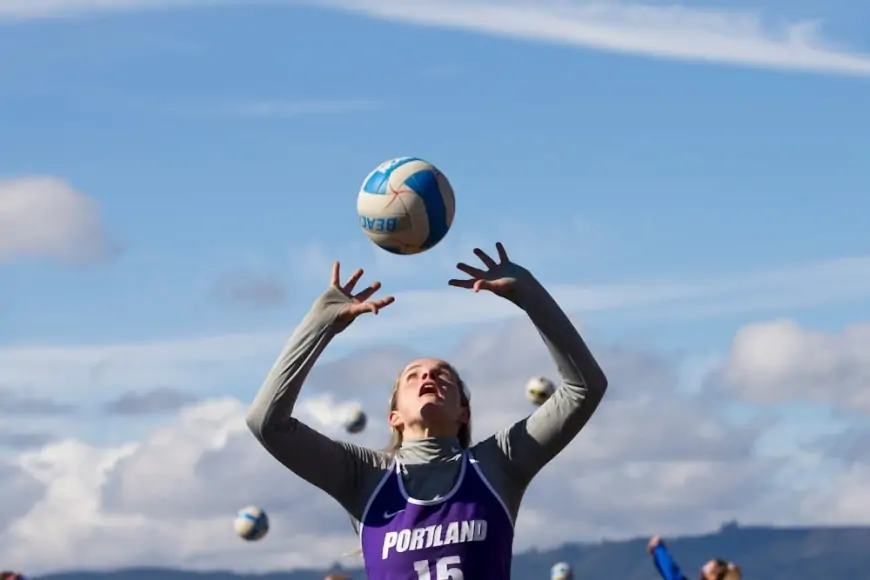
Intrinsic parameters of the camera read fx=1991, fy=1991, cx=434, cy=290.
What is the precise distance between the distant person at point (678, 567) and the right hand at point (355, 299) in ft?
24.7

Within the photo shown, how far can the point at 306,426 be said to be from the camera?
10516 millimetres

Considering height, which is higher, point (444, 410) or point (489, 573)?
point (444, 410)

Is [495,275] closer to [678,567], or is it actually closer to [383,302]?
[383,302]

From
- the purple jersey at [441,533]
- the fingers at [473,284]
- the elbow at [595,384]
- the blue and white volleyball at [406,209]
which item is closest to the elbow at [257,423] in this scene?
the purple jersey at [441,533]

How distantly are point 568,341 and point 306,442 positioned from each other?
4.81ft

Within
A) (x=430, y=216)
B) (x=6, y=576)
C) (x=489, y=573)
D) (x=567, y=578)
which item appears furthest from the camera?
Result: (x=567, y=578)

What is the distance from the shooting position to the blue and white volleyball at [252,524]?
161 ft

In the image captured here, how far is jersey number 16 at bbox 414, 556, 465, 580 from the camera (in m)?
10.1

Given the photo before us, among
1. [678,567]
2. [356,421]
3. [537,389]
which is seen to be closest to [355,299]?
[678,567]

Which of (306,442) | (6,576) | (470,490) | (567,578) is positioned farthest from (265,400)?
(567,578)

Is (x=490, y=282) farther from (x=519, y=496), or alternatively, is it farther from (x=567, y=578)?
(x=567, y=578)

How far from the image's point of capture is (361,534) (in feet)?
34.3

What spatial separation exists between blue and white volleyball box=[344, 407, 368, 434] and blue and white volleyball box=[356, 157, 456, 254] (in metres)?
40.3

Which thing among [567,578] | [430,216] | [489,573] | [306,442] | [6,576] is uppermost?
[567,578]
